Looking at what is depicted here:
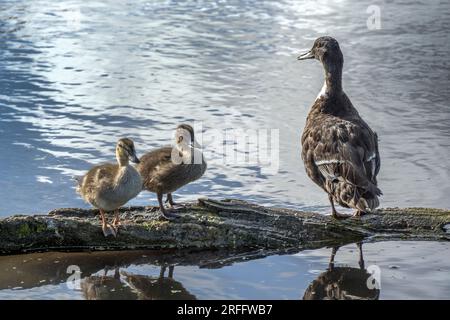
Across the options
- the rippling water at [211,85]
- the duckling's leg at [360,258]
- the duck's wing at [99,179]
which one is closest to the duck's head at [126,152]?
the duck's wing at [99,179]

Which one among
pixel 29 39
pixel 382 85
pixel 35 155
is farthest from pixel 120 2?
pixel 35 155

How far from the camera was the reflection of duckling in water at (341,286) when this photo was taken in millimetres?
6230

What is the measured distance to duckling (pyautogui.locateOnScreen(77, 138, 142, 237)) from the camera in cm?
670

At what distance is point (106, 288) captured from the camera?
6398 mm

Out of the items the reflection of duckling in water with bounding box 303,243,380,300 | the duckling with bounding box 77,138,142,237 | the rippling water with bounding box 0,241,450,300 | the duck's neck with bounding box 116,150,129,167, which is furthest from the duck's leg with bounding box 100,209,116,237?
the reflection of duckling in water with bounding box 303,243,380,300

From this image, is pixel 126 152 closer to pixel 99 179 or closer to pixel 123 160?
pixel 123 160

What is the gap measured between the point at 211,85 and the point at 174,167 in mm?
5426

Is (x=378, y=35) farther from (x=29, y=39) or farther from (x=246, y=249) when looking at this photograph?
(x=246, y=249)

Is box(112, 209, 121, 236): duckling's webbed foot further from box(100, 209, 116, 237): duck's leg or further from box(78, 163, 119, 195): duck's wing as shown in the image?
box(78, 163, 119, 195): duck's wing

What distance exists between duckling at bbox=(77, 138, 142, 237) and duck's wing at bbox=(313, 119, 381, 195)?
1.60 m

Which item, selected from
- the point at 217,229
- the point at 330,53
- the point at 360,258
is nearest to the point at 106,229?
the point at 217,229

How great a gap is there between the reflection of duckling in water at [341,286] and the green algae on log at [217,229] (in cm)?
35
